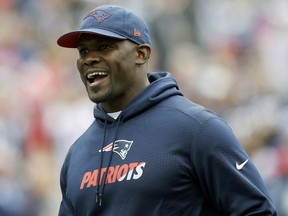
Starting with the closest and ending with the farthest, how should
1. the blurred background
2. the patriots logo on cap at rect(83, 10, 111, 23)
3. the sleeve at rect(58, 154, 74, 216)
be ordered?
the patriots logo on cap at rect(83, 10, 111, 23)
the sleeve at rect(58, 154, 74, 216)
the blurred background

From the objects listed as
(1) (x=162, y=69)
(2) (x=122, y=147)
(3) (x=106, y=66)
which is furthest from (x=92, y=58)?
(1) (x=162, y=69)

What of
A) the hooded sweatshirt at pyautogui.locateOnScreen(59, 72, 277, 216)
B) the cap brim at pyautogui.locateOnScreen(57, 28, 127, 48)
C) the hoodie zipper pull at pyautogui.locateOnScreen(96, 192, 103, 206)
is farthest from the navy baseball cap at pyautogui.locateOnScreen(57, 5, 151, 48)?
the hoodie zipper pull at pyautogui.locateOnScreen(96, 192, 103, 206)

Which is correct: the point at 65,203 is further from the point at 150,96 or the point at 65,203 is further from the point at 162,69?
the point at 162,69

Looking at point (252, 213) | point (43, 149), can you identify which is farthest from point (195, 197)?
point (43, 149)

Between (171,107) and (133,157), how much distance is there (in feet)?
1.00

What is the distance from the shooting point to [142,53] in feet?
15.4

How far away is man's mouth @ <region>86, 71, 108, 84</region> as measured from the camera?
4578 millimetres

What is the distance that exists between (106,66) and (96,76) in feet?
0.23

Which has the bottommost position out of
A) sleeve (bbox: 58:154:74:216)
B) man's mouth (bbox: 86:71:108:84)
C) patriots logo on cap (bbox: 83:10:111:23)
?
sleeve (bbox: 58:154:74:216)

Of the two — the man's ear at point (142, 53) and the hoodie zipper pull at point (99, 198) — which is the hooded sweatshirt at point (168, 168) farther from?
the man's ear at point (142, 53)

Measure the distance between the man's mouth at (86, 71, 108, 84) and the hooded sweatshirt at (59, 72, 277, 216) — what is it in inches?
8.0

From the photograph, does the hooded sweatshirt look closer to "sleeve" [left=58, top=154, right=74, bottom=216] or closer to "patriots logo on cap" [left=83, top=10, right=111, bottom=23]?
"sleeve" [left=58, top=154, right=74, bottom=216]

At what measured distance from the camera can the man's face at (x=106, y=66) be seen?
457cm

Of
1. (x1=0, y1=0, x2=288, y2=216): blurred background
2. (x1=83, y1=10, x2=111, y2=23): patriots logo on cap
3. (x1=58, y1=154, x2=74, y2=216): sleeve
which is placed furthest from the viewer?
(x1=0, y1=0, x2=288, y2=216): blurred background
